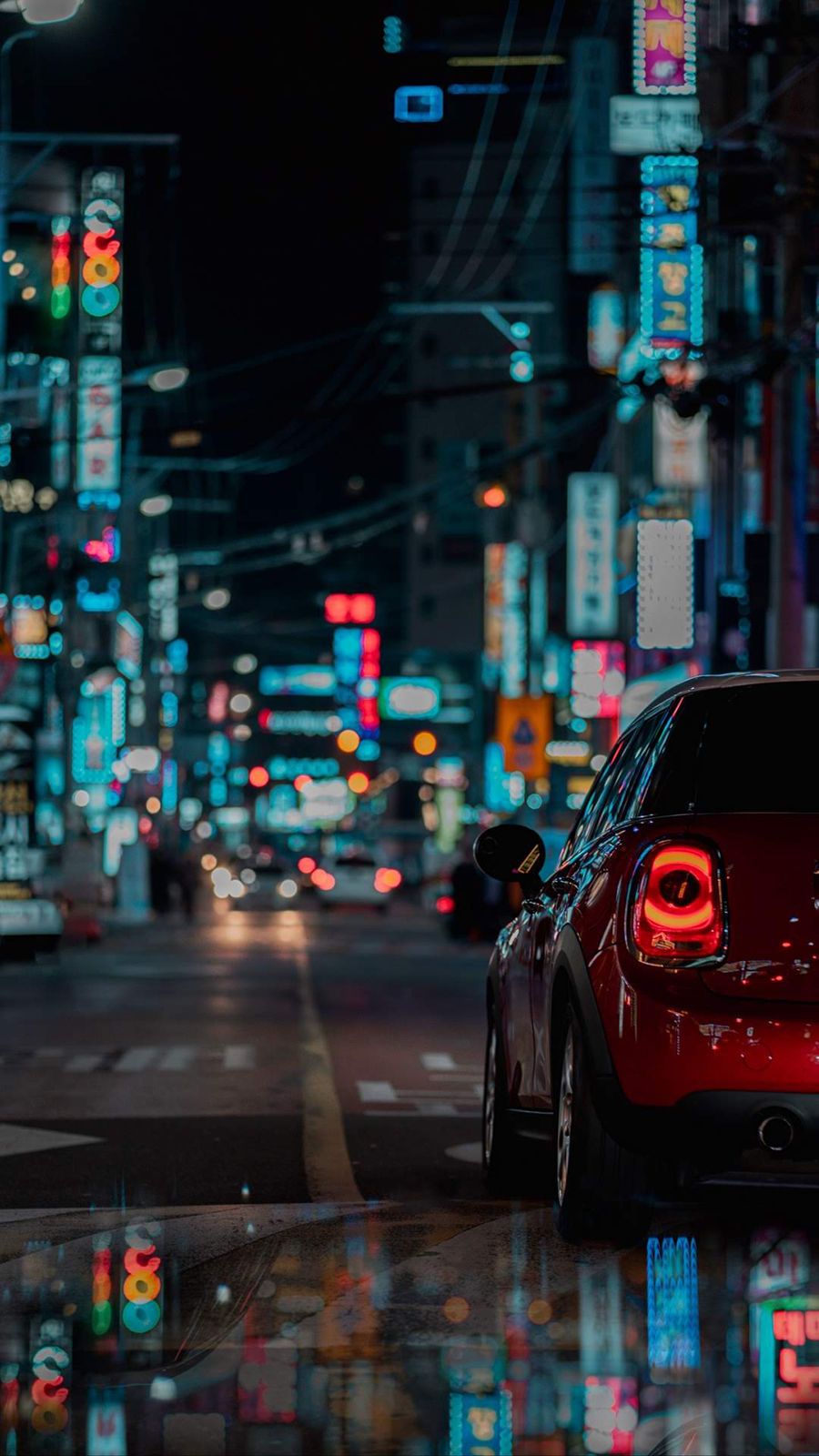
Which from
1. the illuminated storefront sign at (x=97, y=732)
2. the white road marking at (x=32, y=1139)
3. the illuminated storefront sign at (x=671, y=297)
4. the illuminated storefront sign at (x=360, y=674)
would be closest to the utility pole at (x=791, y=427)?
the illuminated storefront sign at (x=671, y=297)

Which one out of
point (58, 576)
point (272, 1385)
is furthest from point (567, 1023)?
point (58, 576)

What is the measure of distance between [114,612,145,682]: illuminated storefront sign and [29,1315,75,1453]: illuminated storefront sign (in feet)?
175

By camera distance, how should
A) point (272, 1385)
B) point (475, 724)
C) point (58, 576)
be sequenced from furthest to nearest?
point (475, 724)
point (58, 576)
point (272, 1385)

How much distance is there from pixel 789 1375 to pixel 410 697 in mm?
107879

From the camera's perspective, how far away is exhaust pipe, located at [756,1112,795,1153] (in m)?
6.45

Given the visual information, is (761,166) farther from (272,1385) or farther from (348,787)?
(348,787)

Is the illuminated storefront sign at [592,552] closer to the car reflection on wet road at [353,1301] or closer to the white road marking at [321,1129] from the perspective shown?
the white road marking at [321,1129]

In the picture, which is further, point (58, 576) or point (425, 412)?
point (425, 412)

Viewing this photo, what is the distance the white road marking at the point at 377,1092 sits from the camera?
13398 mm

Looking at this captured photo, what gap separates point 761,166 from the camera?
26.6 meters

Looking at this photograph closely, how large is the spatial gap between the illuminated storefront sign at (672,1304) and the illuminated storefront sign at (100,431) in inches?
1558

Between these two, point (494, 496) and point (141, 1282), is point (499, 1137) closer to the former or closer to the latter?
point (141, 1282)

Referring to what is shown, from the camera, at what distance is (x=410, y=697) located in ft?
372

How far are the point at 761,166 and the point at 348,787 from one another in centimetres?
11896
